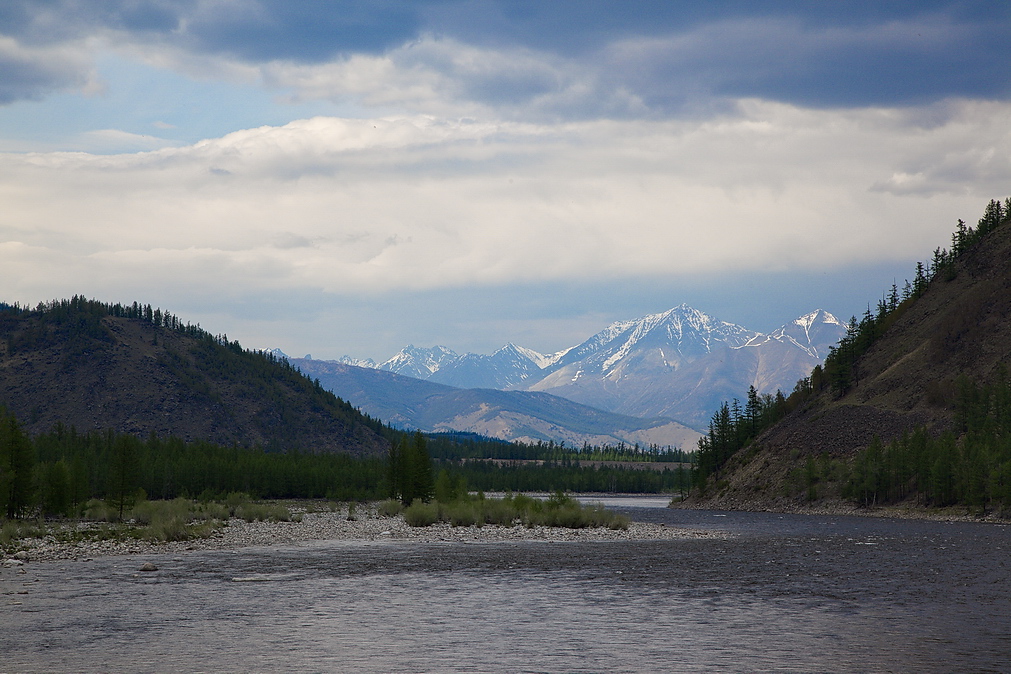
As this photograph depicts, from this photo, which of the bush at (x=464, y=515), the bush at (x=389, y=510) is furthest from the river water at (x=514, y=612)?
the bush at (x=389, y=510)

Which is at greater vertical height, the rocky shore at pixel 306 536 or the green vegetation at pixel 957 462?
the green vegetation at pixel 957 462

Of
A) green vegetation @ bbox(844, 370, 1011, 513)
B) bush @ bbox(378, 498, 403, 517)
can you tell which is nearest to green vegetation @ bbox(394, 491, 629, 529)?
bush @ bbox(378, 498, 403, 517)

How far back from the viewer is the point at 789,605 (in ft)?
140

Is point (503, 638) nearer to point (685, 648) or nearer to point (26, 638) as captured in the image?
point (685, 648)

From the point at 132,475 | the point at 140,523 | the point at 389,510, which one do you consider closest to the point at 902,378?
the point at 389,510

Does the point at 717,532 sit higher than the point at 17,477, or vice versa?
the point at 17,477

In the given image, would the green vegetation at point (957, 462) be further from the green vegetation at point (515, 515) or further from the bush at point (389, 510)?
the bush at point (389, 510)

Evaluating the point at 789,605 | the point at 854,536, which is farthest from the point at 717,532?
the point at 789,605

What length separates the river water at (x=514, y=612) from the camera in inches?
1206

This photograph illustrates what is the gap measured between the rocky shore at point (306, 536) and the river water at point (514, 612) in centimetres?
472

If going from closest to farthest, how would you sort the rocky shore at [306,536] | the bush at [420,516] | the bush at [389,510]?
the rocky shore at [306,536], the bush at [420,516], the bush at [389,510]

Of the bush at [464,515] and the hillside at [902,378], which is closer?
the bush at [464,515]

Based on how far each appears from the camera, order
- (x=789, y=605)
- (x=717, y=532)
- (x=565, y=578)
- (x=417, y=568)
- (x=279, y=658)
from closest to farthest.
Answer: (x=279, y=658) → (x=789, y=605) → (x=565, y=578) → (x=417, y=568) → (x=717, y=532)

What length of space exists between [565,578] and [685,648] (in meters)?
20.6
